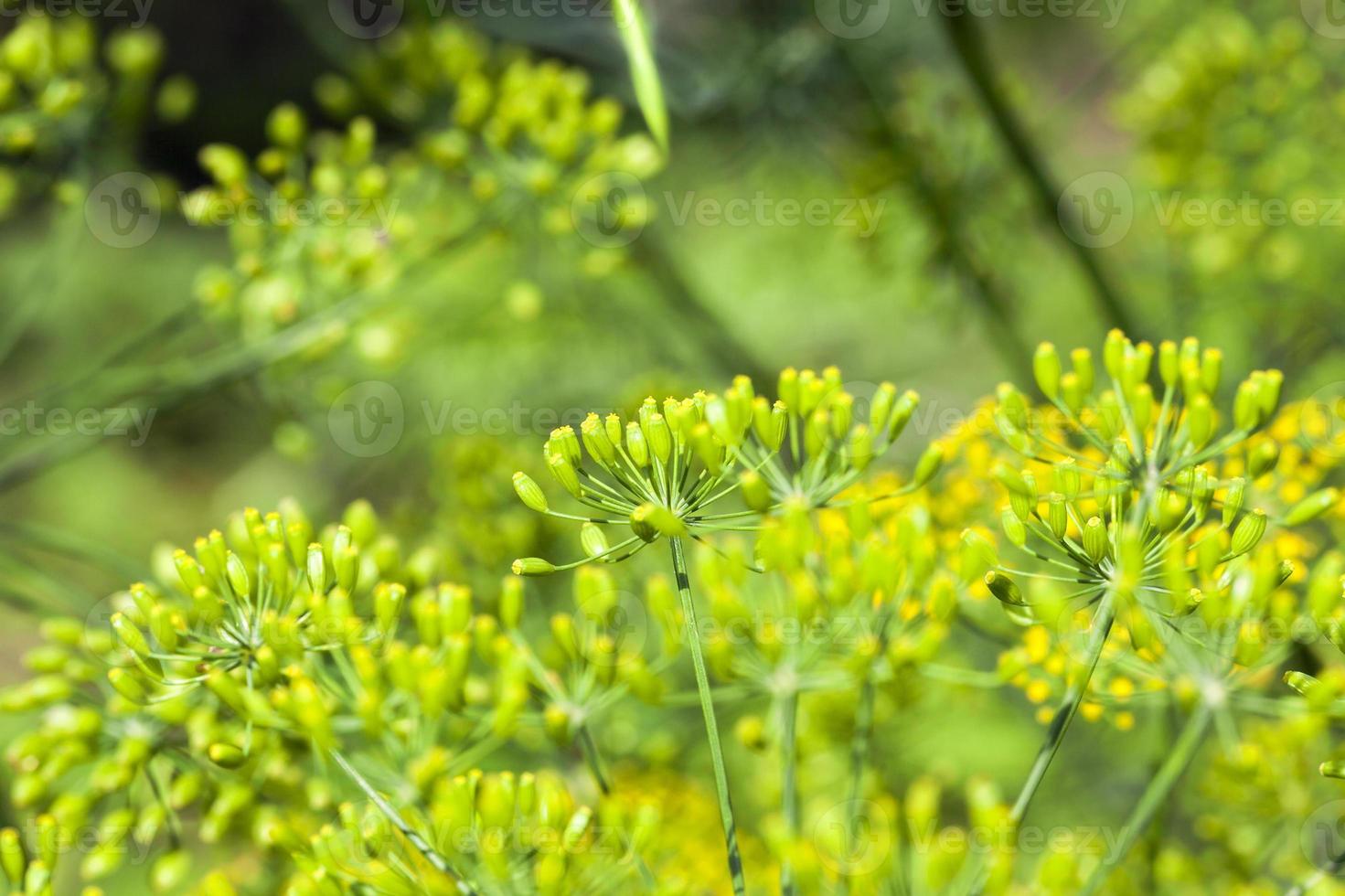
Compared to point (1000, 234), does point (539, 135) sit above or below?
below

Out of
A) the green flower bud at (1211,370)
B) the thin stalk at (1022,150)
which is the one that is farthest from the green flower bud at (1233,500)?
the thin stalk at (1022,150)

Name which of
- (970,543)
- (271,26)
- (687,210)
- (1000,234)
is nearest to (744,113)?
(1000,234)

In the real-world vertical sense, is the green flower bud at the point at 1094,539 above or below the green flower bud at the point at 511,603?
above

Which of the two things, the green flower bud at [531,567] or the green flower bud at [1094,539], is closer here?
the green flower bud at [1094,539]

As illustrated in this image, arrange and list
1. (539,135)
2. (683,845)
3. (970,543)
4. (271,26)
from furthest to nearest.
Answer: (271,26), (539,135), (683,845), (970,543)

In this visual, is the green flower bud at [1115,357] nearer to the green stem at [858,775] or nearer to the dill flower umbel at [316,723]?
the green stem at [858,775]

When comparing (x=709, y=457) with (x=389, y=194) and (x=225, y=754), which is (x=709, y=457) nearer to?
(x=225, y=754)

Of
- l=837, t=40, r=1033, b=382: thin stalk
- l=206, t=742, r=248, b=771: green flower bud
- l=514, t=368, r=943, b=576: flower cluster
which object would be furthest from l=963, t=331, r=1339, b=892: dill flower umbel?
l=837, t=40, r=1033, b=382: thin stalk

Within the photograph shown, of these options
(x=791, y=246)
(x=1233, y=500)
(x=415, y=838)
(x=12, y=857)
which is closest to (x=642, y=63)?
(x=1233, y=500)

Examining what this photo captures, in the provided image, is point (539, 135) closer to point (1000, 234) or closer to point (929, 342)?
point (1000, 234)
